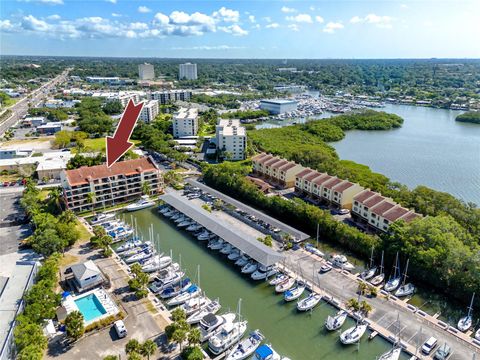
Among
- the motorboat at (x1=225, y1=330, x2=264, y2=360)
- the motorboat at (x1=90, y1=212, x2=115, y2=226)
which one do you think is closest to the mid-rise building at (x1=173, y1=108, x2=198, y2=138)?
the motorboat at (x1=90, y1=212, x2=115, y2=226)

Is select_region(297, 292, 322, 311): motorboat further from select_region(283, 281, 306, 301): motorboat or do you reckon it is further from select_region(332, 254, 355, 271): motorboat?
select_region(332, 254, 355, 271): motorboat

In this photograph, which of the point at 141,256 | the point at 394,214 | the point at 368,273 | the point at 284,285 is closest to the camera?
the point at 284,285

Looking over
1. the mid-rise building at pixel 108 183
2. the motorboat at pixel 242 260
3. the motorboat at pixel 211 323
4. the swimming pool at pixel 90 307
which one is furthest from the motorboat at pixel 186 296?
the mid-rise building at pixel 108 183

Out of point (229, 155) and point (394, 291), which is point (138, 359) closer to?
point (394, 291)

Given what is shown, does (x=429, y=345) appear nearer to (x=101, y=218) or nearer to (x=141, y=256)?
(x=141, y=256)

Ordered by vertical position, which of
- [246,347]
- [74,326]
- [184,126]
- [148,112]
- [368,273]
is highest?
[148,112]

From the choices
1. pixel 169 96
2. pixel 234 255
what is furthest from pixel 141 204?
pixel 169 96

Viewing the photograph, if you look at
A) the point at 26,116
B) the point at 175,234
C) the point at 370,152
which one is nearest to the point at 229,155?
the point at 175,234

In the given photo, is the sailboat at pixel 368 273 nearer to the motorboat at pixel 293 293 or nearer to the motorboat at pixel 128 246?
the motorboat at pixel 293 293
